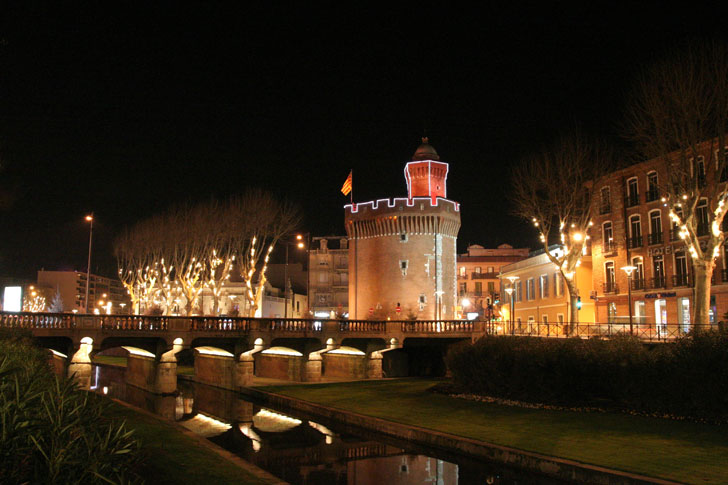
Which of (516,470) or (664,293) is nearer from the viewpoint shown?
(516,470)

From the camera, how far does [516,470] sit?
54.0ft

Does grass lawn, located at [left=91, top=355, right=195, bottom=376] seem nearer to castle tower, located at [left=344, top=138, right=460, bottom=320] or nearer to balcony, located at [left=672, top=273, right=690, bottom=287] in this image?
castle tower, located at [left=344, top=138, right=460, bottom=320]

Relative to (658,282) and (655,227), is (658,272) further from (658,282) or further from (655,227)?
(655,227)

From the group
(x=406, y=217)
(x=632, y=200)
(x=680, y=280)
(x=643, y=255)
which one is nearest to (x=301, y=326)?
(x=643, y=255)

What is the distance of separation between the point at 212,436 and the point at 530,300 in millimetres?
45982

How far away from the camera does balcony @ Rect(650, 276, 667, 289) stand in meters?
45.7

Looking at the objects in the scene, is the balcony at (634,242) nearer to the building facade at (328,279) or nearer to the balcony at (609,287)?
the balcony at (609,287)

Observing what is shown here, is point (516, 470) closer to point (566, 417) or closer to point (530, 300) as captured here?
point (566, 417)

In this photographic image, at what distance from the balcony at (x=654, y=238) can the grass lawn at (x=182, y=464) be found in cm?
3872

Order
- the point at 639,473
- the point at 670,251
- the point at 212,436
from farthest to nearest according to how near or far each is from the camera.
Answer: the point at 670,251 < the point at 212,436 < the point at 639,473

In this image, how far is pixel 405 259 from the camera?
69500mm

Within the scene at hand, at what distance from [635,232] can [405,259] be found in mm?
26741

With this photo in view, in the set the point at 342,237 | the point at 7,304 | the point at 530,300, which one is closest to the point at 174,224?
the point at 7,304

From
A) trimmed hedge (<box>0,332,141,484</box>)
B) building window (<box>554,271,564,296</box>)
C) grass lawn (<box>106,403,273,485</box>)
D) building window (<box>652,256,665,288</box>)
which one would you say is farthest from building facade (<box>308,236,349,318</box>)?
trimmed hedge (<box>0,332,141,484</box>)
